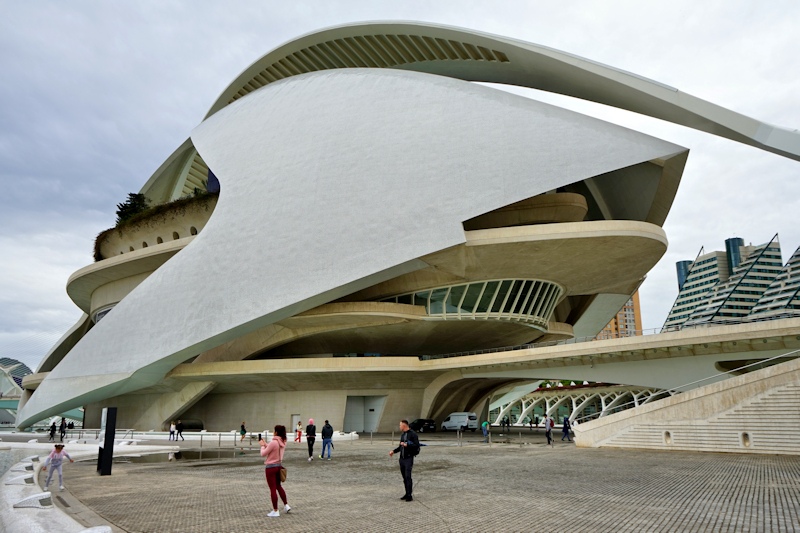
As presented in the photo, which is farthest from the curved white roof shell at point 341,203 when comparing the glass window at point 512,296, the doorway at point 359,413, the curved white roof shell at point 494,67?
the doorway at point 359,413

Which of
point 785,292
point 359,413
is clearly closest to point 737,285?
point 785,292

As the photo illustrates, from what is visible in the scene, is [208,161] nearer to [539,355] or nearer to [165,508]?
[539,355]

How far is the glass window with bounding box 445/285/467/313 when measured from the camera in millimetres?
28797

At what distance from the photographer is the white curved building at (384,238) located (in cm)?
2489

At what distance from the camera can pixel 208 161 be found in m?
32.8

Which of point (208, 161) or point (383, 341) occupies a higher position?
point (208, 161)

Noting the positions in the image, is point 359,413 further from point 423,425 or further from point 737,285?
point 737,285

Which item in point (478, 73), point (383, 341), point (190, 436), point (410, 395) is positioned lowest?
point (190, 436)

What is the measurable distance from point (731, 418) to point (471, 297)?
49.7 feet

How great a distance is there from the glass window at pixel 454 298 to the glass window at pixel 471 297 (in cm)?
30

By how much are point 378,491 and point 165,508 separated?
3257mm

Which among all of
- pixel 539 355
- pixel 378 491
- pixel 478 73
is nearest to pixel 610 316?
pixel 539 355

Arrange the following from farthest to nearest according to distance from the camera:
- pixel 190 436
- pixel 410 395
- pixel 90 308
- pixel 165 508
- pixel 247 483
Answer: pixel 90 308 < pixel 410 395 < pixel 190 436 < pixel 247 483 < pixel 165 508

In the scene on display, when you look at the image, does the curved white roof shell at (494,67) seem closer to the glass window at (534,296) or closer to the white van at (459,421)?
the glass window at (534,296)
